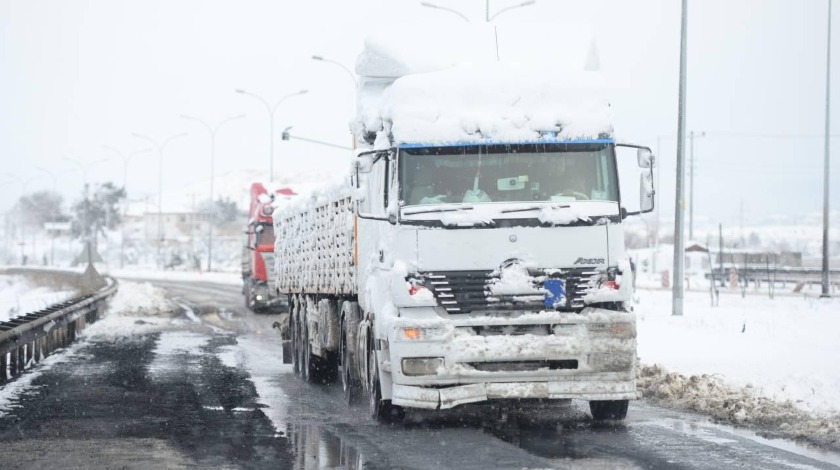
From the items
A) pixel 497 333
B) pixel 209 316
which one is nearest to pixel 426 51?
pixel 497 333

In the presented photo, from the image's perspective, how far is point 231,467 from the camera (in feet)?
26.8

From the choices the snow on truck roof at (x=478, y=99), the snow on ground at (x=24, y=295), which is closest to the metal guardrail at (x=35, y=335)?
the snow on truck roof at (x=478, y=99)

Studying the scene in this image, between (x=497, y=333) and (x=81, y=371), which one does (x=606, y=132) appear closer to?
(x=497, y=333)

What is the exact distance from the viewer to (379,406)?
34.7 ft

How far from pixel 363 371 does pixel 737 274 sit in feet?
121

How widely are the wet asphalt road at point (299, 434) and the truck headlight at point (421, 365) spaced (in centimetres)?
55

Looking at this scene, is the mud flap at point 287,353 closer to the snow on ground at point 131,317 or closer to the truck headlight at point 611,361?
the snow on ground at point 131,317

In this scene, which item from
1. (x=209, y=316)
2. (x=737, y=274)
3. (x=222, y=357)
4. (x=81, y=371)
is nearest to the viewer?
(x=81, y=371)

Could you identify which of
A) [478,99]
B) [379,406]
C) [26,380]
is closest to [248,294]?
[26,380]

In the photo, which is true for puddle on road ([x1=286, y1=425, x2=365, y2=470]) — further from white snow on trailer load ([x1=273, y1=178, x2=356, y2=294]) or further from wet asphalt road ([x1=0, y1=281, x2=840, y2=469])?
white snow on trailer load ([x1=273, y1=178, x2=356, y2=294])

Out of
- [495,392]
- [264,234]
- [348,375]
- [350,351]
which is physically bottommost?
[348,375]

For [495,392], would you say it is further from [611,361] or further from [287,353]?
[287,353]

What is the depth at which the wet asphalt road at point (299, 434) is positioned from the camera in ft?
27.7

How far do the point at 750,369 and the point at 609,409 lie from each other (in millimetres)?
3336
